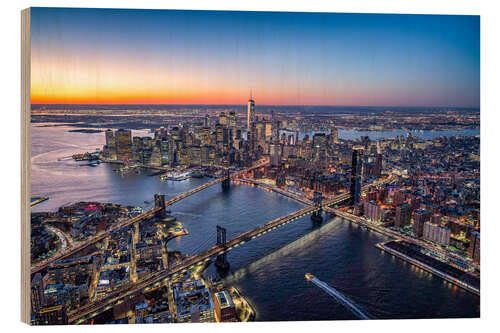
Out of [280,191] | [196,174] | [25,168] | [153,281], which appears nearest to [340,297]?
[153,281]

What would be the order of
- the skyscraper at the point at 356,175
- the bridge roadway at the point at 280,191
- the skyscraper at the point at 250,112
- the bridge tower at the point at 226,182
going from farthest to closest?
the bridge tower at the point at 226,182 < the bridge roadway at the point at 280,191 < the skyscraper at the point at 356,175 < the skyscraper at the point at 250,112

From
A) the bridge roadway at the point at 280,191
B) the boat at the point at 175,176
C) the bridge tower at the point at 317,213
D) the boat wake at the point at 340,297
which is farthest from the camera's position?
the boat at the point at 175,176

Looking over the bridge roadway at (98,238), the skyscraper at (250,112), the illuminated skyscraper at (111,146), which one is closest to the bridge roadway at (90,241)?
the bridge roadway at (98,238)

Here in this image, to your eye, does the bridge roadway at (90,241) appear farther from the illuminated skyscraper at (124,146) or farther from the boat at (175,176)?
the boat at (175,176)

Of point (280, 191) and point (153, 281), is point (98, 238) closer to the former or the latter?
point (153, 281)

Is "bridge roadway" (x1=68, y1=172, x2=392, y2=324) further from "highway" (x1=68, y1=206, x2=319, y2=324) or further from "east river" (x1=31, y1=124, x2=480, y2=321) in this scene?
"east river" (x1=31, y1=124, x2=480, y2=321)

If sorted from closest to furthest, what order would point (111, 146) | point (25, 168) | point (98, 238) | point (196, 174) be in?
1. point (25, 168)
2. point (98, 238)
3. point (111, 146)
4. point (196, 174)

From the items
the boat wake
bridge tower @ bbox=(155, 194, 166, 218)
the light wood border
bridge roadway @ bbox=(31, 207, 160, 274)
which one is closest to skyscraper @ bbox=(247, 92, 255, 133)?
bridge tower @ bbox=(155, 194, 166, 218)
